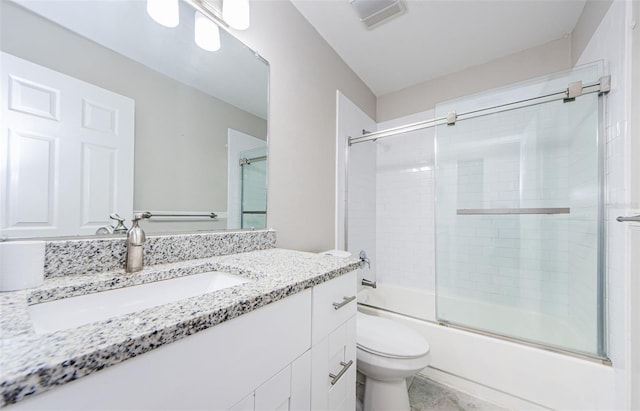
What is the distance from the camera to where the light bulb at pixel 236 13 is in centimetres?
106

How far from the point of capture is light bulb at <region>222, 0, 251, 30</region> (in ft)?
3.47

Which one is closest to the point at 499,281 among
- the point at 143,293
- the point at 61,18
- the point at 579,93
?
the point at 579,93

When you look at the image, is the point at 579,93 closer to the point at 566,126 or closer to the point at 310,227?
the point at 566,126

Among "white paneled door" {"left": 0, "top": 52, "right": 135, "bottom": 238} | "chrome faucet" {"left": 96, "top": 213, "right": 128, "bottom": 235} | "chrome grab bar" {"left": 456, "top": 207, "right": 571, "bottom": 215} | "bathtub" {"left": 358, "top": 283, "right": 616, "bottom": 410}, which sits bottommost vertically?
"bathtub" {"left": 358, "top": 283, "right": 616, "bottom": 410}

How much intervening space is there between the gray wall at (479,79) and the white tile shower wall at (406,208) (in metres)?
0.12

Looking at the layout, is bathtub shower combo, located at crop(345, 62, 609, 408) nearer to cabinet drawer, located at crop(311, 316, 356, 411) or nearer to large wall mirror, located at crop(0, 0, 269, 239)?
cabinet drawer, located at crop(311, 316, 356, 411)

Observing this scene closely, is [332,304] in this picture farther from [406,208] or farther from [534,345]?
[406,208]

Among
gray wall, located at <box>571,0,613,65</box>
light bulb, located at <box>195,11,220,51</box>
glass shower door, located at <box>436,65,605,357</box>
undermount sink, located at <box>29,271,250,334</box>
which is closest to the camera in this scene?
undermount sink, located at <box>29,271,250,334</box>

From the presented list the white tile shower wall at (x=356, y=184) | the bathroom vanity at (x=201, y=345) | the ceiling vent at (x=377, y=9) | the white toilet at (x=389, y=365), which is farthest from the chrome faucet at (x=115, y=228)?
the ceiling vent at (x=377, y=9)

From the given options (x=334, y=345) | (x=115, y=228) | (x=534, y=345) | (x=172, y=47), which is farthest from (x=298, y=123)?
(x=534, y=345)

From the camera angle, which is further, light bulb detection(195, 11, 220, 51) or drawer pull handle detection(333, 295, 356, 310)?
light bulb detection(195, 11, 220, 51)

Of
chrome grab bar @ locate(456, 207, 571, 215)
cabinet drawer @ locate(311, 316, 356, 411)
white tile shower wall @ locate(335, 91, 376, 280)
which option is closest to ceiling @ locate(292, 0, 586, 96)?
white tile shower wall @ locate(335, 91, 376, 280)

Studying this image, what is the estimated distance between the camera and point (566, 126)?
1.62 meters

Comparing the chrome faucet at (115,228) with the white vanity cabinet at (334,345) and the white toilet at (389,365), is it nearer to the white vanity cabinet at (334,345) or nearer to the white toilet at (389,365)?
the white vanity cabinet at (334,345)
